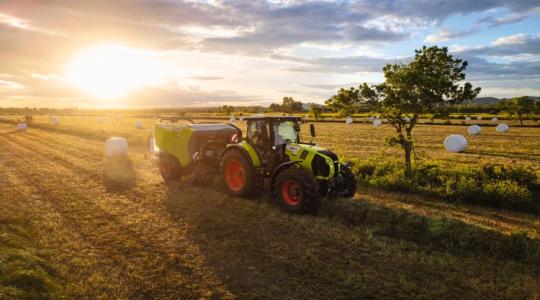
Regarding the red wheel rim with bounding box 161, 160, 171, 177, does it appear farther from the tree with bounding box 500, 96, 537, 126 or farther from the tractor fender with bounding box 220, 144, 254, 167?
the tree with bounding box 500, 96, 537, 126

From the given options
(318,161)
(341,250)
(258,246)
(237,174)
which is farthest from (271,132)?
(341,250)

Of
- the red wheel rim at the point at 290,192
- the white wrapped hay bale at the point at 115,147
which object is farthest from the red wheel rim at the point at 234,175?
the white wrapped hay bale at the point at 115,147

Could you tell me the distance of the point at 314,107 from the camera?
243 ft

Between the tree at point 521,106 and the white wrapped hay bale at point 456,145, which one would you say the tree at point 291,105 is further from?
the white wrapped hay bale at point 456,145

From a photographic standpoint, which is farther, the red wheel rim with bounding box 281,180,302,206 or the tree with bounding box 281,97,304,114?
the tree with bounding box 281,97,304,114

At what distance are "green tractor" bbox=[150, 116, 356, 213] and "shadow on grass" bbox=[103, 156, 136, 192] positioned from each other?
A: 7.00ft

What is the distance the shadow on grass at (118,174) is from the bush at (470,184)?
8.06m

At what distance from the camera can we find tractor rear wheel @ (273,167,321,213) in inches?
356

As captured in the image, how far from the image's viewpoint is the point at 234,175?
1126 centimetres

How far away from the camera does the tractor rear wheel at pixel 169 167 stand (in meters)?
13.5

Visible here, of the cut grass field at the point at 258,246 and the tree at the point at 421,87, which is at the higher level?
the tree at the point at 421,87

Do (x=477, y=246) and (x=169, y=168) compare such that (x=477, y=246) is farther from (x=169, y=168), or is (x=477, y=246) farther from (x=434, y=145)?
(x=434, y=145)

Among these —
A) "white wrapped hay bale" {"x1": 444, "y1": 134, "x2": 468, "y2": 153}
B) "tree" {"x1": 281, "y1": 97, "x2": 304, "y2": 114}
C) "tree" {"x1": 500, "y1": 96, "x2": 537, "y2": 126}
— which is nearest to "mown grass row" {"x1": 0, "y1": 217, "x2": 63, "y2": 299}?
"white wrapped hay bale" {"x1": 444, "y1": 134, "x2": 468, "y2": 153}

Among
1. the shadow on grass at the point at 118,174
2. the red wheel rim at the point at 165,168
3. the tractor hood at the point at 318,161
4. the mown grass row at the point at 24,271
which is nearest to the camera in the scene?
the mown grass row at the point at 24,271
